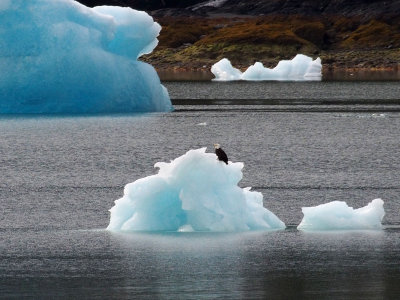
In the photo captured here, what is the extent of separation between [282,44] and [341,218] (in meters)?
107

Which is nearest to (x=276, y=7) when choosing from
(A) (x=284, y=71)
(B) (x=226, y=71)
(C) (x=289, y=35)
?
(C) (x=289, y=35)

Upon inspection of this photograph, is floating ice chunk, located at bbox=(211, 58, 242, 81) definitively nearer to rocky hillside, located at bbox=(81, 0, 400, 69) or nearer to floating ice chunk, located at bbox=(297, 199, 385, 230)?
rocky hillside, located at bbox=(81, 0, 400, 69)

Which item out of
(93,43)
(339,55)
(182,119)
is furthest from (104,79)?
(339,55)

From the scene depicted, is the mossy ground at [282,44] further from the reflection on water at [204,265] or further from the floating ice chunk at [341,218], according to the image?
the reflection on water at [204,265]

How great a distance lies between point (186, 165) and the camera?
19.8 m

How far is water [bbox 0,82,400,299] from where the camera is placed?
1567 cm

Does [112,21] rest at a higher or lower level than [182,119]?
higher

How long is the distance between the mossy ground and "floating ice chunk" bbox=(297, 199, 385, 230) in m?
100

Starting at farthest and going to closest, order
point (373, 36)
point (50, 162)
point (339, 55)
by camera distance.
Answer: point (373, 36), point (339, 55), point (50, 162)

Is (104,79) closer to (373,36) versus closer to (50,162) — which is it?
(50,162)

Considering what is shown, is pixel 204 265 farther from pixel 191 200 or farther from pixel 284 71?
pixel 284 71

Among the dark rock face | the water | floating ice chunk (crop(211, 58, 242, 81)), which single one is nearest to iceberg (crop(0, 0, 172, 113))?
the water

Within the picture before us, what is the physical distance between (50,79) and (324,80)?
177 ft

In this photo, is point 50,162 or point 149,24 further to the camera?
point 149,24
